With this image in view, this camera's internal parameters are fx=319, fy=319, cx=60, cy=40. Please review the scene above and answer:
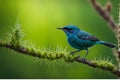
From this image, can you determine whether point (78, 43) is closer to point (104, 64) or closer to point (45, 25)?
point (104, 64)

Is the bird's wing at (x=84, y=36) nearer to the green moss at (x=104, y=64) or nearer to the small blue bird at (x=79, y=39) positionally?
the small blue bird at (x=79, y=39)

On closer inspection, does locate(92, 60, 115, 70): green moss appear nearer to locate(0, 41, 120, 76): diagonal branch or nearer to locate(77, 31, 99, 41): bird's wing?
locate(0, 41, 120, 76): diagonal branch

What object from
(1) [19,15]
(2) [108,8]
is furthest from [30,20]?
(2) [108,8]

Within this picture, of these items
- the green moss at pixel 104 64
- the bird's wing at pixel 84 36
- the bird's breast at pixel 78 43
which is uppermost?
the bird's wing at pixel 84 36

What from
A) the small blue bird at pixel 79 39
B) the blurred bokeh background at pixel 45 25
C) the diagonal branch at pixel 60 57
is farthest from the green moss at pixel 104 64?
the blurred bokeh background at pixel 45 25

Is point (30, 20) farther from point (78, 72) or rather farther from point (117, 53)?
point (117, 53)

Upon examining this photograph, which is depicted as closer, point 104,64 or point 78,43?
point 104,64

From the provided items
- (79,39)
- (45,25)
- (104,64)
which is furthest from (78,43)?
(45,25)

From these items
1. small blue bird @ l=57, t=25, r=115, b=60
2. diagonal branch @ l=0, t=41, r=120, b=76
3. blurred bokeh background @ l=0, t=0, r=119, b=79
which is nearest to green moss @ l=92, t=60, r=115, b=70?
diagonal branch @ l=0, t=41, r=120, b=76
